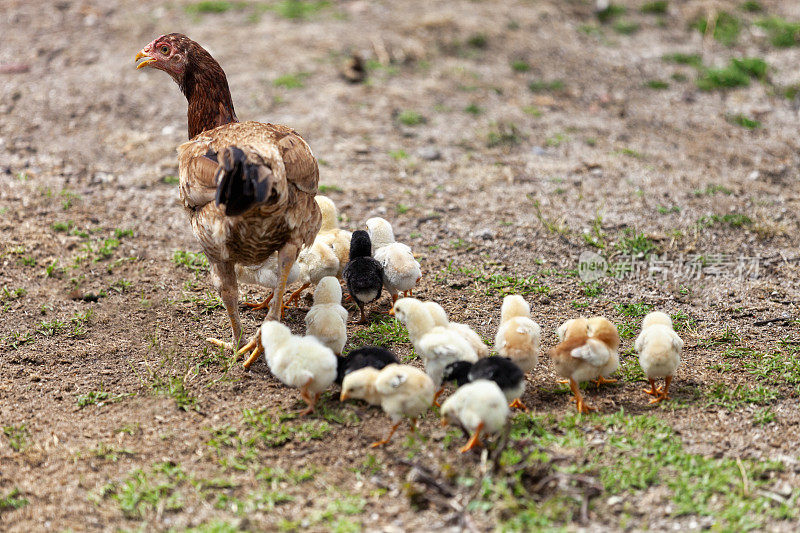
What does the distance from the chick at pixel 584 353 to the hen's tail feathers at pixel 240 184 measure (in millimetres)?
1923

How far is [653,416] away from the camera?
4184 mm

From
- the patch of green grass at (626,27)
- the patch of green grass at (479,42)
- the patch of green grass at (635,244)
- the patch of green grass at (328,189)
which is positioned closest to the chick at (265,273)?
the patch of green grass at (328,189)

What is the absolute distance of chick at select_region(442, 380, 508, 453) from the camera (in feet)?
11.8

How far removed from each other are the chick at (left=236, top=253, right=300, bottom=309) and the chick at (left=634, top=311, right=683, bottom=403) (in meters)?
2.28

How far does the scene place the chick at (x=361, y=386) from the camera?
13.1 ft

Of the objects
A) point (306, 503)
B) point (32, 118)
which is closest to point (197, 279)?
point (306, 503)

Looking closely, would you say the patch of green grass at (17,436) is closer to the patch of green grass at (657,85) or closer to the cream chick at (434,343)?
the cream chick at (434,343)

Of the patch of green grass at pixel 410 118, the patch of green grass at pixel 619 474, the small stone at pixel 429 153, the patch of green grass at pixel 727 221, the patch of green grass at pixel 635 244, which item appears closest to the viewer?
the patch of green grass at pixel 619 474

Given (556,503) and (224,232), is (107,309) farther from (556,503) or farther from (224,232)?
(556,503)

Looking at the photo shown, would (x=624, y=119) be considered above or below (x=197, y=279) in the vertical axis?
above

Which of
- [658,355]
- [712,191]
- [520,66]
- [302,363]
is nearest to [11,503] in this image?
[302,363]

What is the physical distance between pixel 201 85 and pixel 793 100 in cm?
747

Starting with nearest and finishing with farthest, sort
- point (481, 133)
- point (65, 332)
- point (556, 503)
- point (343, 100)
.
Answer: point (556, 503) → point (65, 332) → point (481, 133) → point (343, 100)

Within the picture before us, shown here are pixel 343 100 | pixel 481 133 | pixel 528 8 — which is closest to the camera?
pixel 481 133
